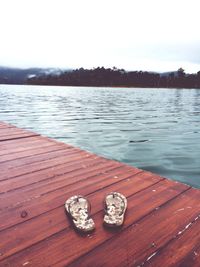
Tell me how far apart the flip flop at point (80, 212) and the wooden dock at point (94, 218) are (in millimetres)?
72

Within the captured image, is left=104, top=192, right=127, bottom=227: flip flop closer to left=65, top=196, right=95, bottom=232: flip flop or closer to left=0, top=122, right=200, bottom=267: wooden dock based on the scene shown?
left=0, top=122, right=200, bottom=267: wooden dock

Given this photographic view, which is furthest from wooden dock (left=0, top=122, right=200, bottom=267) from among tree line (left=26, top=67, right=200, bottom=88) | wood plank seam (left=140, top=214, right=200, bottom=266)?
tree line (left=26, top=67, right=200, bottom=88)

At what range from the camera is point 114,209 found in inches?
108

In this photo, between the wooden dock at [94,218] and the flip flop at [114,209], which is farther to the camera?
the flip flop at [114,209]

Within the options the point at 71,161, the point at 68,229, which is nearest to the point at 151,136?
the point at 71,161

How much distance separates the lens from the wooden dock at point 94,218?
85.3 inches

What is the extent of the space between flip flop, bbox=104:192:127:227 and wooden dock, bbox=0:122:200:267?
79mm

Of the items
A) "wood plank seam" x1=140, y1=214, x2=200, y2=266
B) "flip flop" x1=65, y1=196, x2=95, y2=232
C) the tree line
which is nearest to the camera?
"wood plank seam" x1=140, y1=214, x2=200, y2=266

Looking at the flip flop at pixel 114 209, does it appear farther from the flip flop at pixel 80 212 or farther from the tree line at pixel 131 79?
the tree line at pixel 131 79

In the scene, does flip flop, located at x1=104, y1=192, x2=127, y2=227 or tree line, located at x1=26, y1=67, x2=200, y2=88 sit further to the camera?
tree line, located at x1=26, y1=67, x2=200, y2=88

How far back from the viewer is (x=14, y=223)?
2.61 m

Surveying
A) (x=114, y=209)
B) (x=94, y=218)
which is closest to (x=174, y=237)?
(x=114, y=209)

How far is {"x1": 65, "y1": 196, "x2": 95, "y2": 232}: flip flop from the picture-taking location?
2.46m

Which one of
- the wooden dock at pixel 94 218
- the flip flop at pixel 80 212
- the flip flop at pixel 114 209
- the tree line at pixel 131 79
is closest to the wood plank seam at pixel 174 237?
the wooden dock at pixel 94 218
